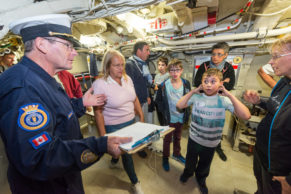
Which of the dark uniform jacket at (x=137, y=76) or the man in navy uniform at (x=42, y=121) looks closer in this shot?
the man in navy uniform at (x=42, y=121)

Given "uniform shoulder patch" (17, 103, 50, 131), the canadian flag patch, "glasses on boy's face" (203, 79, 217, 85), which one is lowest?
the canadian flag patch

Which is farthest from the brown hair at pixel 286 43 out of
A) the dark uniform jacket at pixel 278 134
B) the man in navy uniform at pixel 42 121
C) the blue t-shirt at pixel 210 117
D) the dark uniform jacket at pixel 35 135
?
the dark uniform jacket at pixel 35 135

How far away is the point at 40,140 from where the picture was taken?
1.84 ft

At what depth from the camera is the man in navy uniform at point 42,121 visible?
55 cm

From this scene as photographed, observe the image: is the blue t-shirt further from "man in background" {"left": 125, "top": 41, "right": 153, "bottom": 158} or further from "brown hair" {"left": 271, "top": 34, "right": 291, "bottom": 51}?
"man in background" {"left": 125, "top": 41, "right": 153, "bottom": 158}

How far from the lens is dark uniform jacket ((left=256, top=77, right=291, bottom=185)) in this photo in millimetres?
888

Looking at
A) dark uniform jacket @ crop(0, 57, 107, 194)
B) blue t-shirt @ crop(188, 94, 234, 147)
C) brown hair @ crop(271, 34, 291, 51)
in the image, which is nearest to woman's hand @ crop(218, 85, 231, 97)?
blue t-shirt @ crop(188, 94, 234, 147)

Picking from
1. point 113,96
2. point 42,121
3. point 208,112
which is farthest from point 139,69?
point 42,121

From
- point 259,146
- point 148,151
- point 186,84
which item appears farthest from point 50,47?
point 148,151

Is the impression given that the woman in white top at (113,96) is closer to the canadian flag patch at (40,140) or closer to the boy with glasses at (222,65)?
the canadian flag patch at (40,140)

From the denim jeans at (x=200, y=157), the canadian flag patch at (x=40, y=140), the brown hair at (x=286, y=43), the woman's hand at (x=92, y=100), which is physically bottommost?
the denim jeans at (x=200, y=157)

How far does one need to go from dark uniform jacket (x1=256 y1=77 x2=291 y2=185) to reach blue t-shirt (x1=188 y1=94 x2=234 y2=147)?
1.13ft

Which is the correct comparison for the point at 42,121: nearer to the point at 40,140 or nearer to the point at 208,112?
the point at 40,140

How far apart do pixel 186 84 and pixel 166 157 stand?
1.41m
